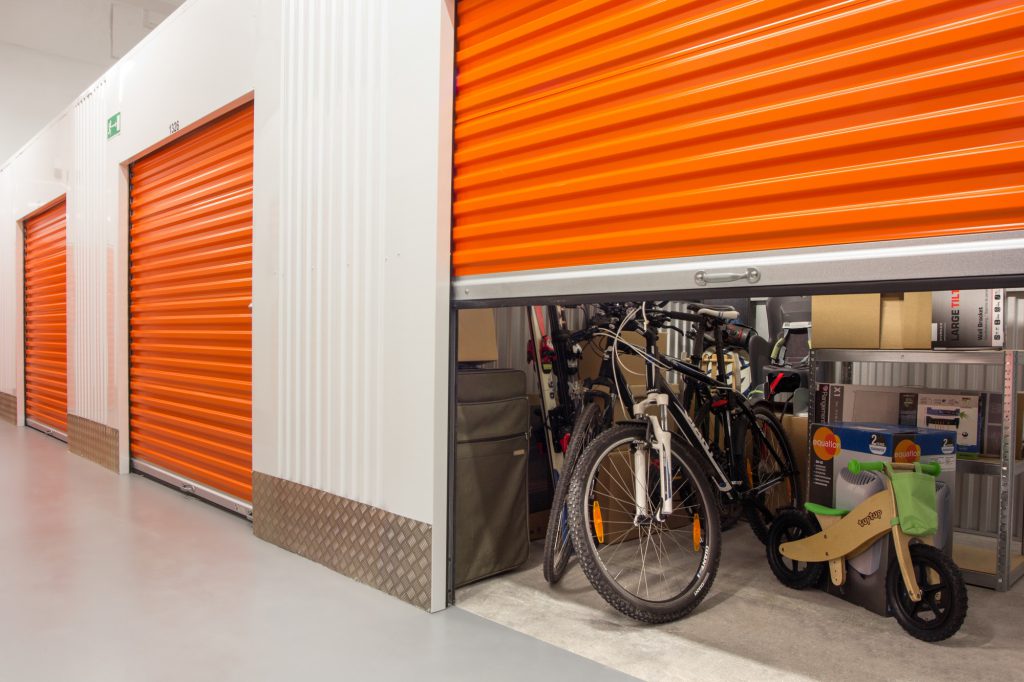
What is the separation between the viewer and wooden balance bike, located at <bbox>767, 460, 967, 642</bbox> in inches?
86.8

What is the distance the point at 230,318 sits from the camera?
12.6 ft

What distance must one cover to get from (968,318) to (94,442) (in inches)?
237

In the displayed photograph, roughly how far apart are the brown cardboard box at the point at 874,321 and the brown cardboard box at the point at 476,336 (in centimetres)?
158

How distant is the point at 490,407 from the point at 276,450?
115 cm

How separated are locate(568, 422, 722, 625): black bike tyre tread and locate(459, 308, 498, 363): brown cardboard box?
2.69 feet

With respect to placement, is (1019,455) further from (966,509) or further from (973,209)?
(973,209)

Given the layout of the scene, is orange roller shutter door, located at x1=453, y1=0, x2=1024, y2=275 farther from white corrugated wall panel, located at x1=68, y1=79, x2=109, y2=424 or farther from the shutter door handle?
white corrugated wall panel, located at x1=68, y1=79, x2=109, y2=424

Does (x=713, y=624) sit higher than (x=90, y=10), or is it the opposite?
(x=90, y=10)

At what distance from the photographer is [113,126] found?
16.6 ft

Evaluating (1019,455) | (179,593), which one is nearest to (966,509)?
(1019,455)

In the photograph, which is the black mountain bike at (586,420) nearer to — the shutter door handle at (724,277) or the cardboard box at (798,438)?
the shutter door handle at (724,277)

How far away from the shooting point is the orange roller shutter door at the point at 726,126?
4.77 ft

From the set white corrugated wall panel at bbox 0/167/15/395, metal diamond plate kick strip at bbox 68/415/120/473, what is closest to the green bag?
metal diamond plate kick strip at bbox 68/415/120/473

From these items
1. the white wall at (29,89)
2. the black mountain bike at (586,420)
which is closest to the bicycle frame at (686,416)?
the black mountain bike at (586,420)
